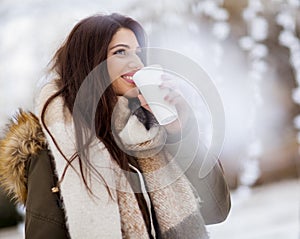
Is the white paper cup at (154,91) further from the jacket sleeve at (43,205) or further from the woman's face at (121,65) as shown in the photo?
the jacket sleeve at (43,205)

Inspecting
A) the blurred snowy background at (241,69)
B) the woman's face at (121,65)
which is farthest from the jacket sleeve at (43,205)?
the blurred snowy background at (241,69)

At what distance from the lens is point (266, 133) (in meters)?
2.27

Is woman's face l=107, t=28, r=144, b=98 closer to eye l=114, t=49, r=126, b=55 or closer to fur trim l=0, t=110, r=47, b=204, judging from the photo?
eye l=114, t=49, r=126, b=55

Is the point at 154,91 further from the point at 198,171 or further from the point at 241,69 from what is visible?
the point at 241,69

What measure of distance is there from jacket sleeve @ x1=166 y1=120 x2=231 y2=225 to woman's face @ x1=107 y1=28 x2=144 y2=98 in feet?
0.32

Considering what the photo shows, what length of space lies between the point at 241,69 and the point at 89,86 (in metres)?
1.54

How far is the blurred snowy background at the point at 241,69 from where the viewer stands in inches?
63.5

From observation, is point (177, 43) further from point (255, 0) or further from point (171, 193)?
point (171, 193)

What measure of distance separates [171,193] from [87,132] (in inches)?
5.9

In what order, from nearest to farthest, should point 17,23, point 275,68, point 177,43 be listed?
point 177,43 → point 17,23 → point 275,68

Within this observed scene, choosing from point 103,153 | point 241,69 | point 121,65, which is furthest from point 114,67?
point 241,69

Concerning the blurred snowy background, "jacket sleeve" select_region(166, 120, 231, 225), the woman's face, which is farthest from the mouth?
the blurred snowy background

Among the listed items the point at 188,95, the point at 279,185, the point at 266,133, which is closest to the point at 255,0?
the point at 266,133

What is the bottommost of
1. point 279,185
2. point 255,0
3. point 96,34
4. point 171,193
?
point 279,185
